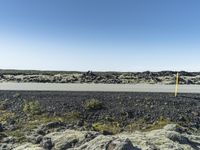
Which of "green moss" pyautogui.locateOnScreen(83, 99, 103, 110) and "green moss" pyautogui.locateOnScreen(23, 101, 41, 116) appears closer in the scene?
"green moss" pyautogui.locateOnScreen(23, 101, 41, 116)

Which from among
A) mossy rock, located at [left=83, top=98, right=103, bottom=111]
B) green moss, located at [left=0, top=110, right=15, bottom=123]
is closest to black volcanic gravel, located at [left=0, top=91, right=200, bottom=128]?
mossy rock, located at [left=83, top=98, right=103, bottom=111]

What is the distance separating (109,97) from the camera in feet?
74.4

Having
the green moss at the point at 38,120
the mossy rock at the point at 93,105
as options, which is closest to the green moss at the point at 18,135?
the green moss at the point at 38,120

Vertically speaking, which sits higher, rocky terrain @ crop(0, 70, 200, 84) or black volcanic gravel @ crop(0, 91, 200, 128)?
rocky terrain @ crop(0, 70, 200, 84)

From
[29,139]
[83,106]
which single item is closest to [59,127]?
[29,139]

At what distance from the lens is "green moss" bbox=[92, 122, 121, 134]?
52.3ft

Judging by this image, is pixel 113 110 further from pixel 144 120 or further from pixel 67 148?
pixel 67 148

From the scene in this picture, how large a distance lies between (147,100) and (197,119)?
3953mm

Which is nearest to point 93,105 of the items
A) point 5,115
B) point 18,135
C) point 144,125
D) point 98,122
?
point 98,122

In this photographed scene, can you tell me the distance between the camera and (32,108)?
63.4 feet

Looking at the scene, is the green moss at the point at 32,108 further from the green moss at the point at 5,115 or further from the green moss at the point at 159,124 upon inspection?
the green moss at the point at 159,124

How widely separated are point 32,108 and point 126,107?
179 inches

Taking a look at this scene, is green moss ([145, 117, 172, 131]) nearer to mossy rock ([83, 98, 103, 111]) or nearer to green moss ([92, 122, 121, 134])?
green moss ([92, 122, 121, 134])

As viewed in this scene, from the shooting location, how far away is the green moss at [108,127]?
52.3 ft
